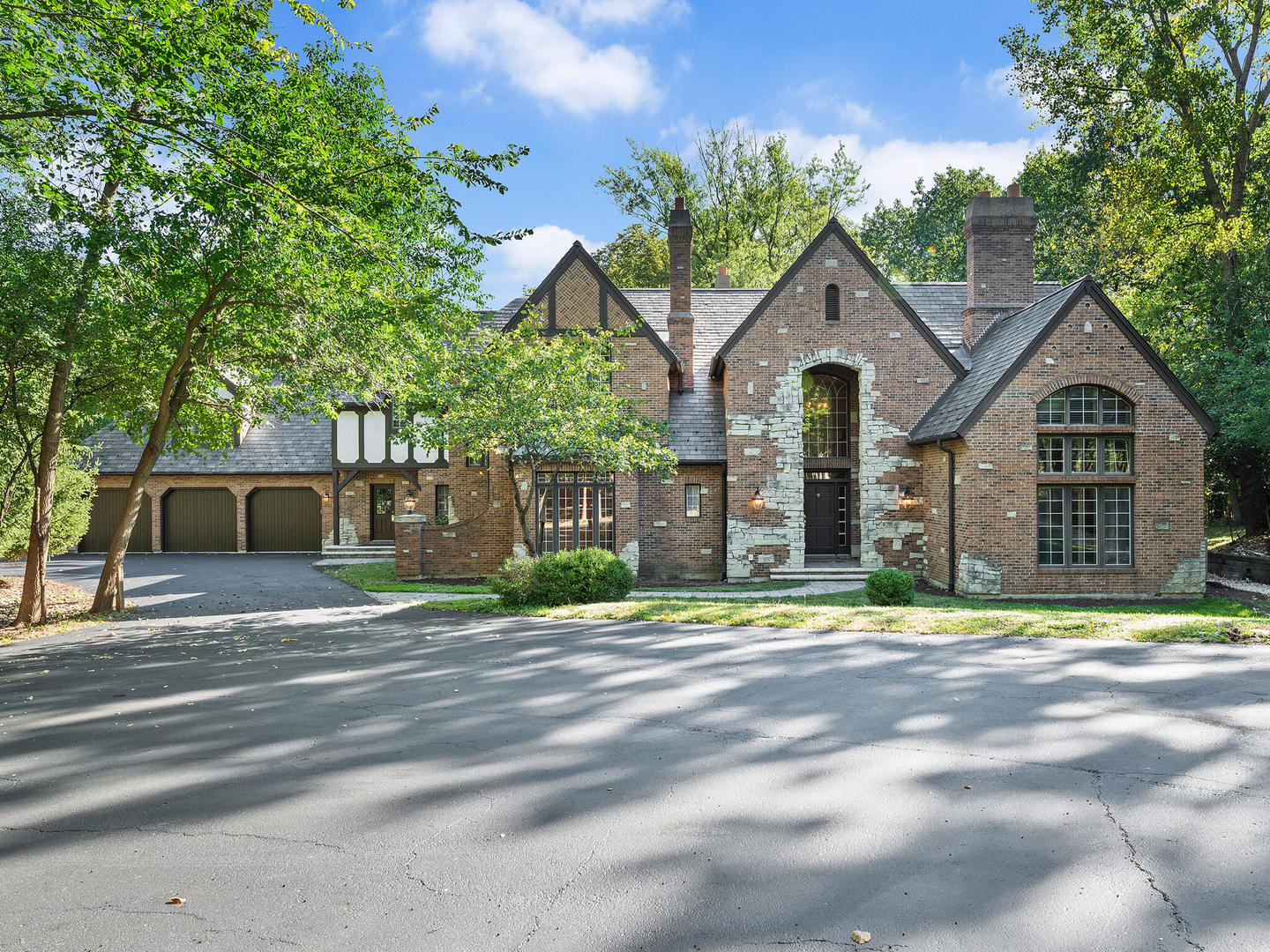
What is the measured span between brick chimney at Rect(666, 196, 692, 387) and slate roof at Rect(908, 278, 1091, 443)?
641 cm

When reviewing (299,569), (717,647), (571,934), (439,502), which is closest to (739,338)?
(439,502)

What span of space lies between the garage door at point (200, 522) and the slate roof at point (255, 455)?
42.1 inches

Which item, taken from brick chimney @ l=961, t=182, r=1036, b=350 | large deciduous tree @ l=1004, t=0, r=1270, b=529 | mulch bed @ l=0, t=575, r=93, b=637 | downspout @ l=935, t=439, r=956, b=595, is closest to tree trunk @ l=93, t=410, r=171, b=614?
mulch bed @ l=0, t=575, r=93, b=637

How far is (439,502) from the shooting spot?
19547 millimetres

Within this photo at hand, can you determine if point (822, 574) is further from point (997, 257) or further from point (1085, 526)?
point (997, 257)

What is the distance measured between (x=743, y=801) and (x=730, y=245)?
33.7 m

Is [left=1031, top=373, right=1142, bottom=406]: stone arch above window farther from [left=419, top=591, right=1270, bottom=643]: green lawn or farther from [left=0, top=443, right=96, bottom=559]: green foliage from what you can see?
[left=0, top=443, right=96, bottom=559]: green foliage

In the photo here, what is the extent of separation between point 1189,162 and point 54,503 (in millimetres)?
31802

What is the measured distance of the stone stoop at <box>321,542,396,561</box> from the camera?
24.1 meters

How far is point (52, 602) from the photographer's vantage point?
14.6 m

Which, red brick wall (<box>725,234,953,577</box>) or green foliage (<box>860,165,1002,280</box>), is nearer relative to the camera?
red brick wall (<box>725,234,953,577</box>)

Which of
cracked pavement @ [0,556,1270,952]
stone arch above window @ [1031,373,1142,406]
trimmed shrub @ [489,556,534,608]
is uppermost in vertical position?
stone arch above window @ [1031,373,1142,406]

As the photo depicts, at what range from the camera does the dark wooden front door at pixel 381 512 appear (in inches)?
985

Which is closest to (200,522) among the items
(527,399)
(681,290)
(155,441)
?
(155,441)
